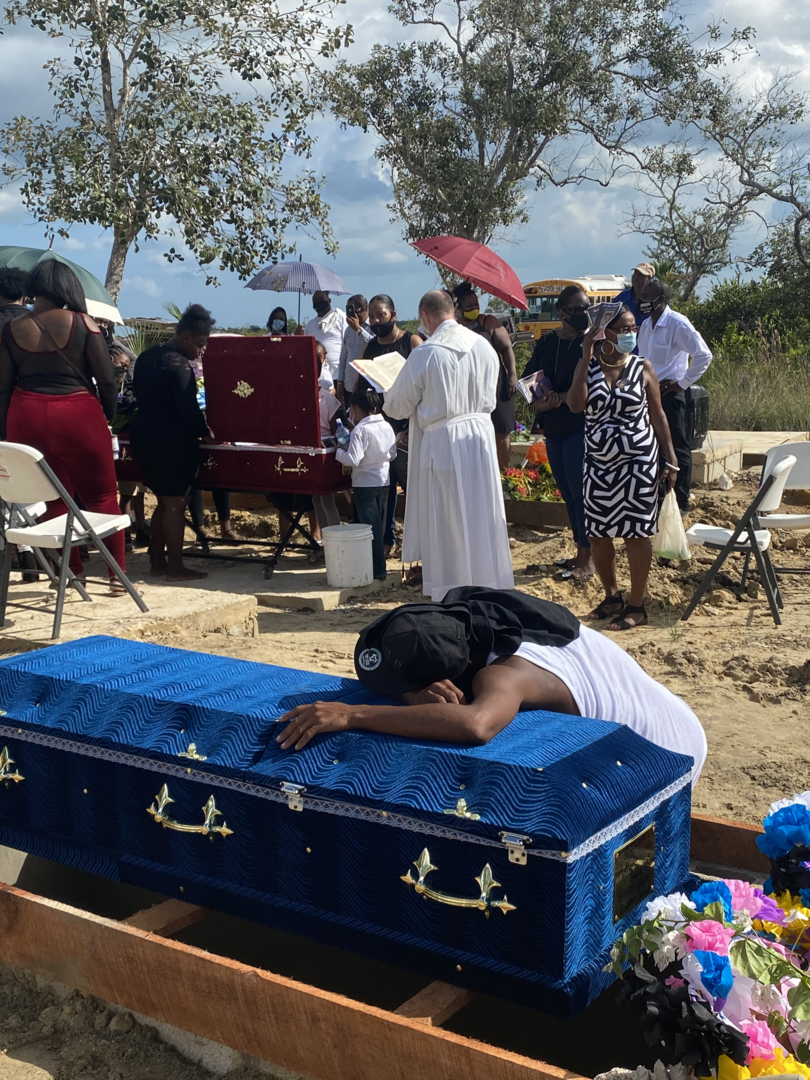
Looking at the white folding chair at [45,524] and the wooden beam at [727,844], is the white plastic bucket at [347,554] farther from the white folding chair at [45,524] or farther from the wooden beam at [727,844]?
A: the wooden beam at [727,844]

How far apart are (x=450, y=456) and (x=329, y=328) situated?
4.05 metres

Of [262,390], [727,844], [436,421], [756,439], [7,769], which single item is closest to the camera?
[727,844]

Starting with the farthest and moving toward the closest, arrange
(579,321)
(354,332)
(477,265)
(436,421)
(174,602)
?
(354,332) → (477,265) → (579,321) → (174,602) → (436,421)

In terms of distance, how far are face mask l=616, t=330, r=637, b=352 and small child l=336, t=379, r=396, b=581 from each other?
1872 mm

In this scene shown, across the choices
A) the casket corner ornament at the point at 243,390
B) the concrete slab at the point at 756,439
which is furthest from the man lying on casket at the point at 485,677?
the concrete slab at the point at 756,439

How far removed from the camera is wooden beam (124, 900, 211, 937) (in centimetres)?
291

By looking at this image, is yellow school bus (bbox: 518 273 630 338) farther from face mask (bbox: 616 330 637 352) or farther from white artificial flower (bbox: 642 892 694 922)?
white artificial flower (bbox: 642 892 694 922)

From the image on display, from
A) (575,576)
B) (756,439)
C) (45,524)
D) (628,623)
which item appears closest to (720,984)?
(628,623)

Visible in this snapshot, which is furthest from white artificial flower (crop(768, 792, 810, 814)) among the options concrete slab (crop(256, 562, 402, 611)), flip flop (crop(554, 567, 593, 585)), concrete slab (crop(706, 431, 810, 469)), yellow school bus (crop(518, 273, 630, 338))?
yellow school bus (crop(518, 273, 630, 338))

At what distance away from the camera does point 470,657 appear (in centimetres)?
288

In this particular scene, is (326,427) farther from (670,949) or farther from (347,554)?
(670,949)

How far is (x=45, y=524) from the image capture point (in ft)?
21.3

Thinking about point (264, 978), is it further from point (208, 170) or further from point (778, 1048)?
point (208, 170)

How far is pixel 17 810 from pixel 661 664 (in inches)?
145
